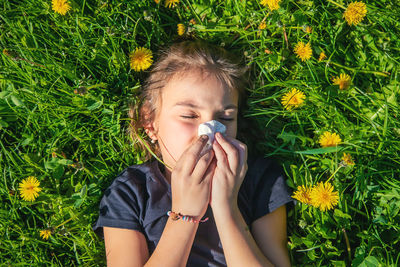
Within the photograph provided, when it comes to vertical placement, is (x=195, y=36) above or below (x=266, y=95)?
above

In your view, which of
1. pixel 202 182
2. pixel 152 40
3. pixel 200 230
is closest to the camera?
pixel 202 182

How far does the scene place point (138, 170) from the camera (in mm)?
2342

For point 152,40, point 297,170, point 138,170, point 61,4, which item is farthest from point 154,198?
point 61,4

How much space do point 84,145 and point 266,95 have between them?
121 cm

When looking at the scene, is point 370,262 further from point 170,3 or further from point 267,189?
point 170,3

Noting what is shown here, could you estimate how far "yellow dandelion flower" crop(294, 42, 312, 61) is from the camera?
2.34 m

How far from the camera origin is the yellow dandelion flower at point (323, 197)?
2.07 meters

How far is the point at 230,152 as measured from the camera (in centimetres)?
200

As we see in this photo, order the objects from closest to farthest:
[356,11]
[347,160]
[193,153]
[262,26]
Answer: [193,153] < [347,160] < [356,11] < [262,26]

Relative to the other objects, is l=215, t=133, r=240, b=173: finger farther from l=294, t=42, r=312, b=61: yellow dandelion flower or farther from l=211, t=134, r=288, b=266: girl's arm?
l=294, t=42, r=312, b=61: yellow dandelion flower

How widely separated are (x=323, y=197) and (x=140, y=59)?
Result: 4.39 ft

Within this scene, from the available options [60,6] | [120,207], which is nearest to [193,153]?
[120,207]

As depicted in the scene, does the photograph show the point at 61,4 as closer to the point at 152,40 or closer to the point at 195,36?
the point at 152,40

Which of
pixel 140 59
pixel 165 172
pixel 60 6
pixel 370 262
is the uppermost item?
pixel 60 6
